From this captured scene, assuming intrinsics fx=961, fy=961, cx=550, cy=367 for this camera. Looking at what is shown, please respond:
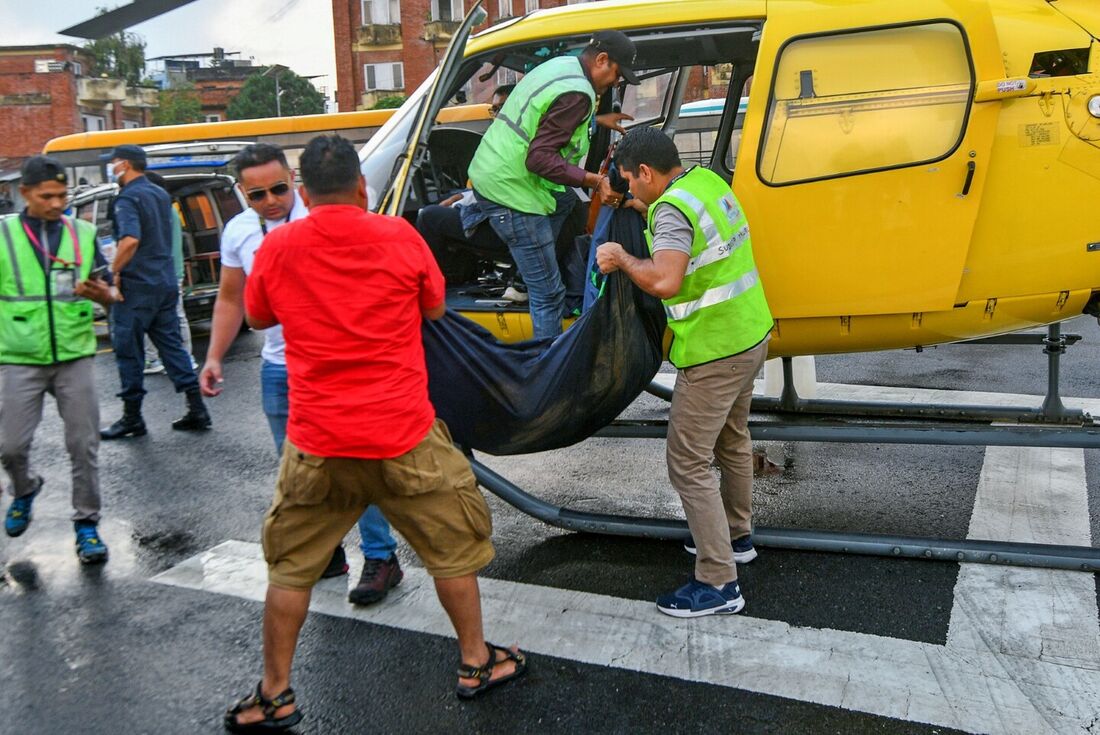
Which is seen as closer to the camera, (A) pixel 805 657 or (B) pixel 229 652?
(A) pixel 805 657

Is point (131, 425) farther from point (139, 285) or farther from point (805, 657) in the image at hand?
point (805, 657)

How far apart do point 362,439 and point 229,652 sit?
1.41 metres

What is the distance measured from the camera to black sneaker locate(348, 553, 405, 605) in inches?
164

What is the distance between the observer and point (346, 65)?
157 feet

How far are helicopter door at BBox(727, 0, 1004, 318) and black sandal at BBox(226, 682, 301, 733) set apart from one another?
2.58 meters

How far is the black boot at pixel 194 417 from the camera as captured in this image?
Result: 730 cm

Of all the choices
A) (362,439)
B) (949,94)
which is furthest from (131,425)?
(949,94)

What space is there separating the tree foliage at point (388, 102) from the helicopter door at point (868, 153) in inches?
1345

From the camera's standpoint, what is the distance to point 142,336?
723cm

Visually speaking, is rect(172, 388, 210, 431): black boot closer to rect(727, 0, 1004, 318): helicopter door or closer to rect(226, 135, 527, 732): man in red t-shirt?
rect(226, 135, 527, 732): man in red t-shirt

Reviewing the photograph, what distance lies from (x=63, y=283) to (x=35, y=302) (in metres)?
0.16

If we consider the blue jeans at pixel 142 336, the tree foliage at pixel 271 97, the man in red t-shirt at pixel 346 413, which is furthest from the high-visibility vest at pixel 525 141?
the tree foliage at pixel 271 97

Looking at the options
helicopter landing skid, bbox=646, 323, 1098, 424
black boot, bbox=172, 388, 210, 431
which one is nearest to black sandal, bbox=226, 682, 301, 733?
helicopter landing skid, bbox=646, 323, 1098, 424

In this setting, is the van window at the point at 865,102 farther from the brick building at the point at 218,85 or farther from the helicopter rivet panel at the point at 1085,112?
the brick building at the point at 218,85
